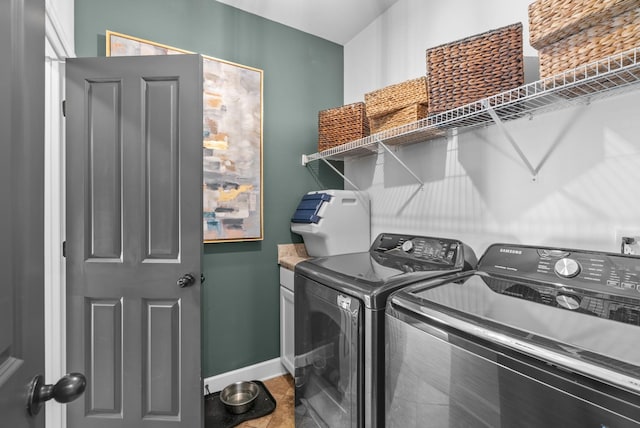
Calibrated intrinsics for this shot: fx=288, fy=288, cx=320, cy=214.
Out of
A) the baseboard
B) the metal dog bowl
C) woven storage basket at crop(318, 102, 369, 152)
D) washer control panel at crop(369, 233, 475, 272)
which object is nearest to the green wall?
the baseboard

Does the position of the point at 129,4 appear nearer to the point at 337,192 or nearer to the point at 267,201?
the point at 267,201

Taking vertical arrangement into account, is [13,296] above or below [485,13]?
below

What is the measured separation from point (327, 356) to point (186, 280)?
2.91ft

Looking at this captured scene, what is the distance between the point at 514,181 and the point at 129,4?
8.48ft

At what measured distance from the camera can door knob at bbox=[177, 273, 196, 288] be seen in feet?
5.32

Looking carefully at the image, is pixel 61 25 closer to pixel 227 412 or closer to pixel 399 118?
pixel 399 118

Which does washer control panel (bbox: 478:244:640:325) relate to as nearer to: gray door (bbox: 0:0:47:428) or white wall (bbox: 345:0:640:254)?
white wall (bbox: 345:0:640:254)

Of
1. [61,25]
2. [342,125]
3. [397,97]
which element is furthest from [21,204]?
[342,125]

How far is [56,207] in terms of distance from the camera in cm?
155

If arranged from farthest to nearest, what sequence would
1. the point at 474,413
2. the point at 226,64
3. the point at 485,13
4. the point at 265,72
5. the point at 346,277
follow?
the point at 265,72 → the point at 226,64 → the point at 485,13 → the point at 346,277 → the point at 474,413

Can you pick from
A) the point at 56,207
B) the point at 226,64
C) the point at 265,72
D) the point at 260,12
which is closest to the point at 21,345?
the point at 56,207

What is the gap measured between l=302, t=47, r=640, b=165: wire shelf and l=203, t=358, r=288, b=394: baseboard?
1957 mm

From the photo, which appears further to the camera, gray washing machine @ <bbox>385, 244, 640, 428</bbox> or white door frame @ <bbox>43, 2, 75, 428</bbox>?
white door frame @ <bbox>43, 2, 75, 428</bbox>

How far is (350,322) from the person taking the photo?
119 centimetres
